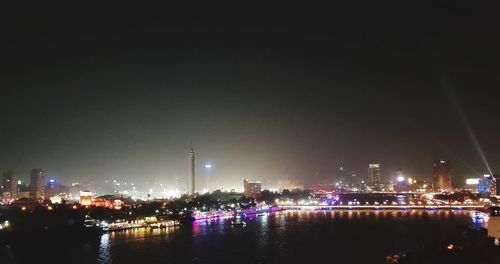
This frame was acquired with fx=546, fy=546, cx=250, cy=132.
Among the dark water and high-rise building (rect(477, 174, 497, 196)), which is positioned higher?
high-rise building (rect(477, 174, 497, 196))

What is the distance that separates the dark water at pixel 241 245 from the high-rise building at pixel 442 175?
6949 cm

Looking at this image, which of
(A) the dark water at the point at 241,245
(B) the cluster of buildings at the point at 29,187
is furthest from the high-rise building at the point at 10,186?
(A) the dark water at the point at 241,245

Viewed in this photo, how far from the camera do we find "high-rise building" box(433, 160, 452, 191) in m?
96.2

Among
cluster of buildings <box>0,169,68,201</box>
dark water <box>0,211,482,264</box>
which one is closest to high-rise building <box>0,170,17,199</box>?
cluster of buildings <box>0,169,68,201</box>

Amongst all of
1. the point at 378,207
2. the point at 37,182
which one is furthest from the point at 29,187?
the point at 378,207

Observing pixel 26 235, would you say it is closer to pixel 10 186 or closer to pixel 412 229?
pixel 412 229

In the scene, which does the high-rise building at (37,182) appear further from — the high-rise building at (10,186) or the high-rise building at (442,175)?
the high-rise building at (442,175)

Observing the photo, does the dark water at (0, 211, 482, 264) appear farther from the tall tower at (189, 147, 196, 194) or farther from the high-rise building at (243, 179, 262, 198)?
the high-rise building at (243, 179, 262, 198)

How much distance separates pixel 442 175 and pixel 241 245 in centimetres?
8264

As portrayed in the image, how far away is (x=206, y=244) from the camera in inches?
959

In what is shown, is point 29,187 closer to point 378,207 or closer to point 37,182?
point 37,182

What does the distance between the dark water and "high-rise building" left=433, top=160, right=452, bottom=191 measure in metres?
69.5

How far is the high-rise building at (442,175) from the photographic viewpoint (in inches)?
3786

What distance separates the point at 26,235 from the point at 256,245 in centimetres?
1110
